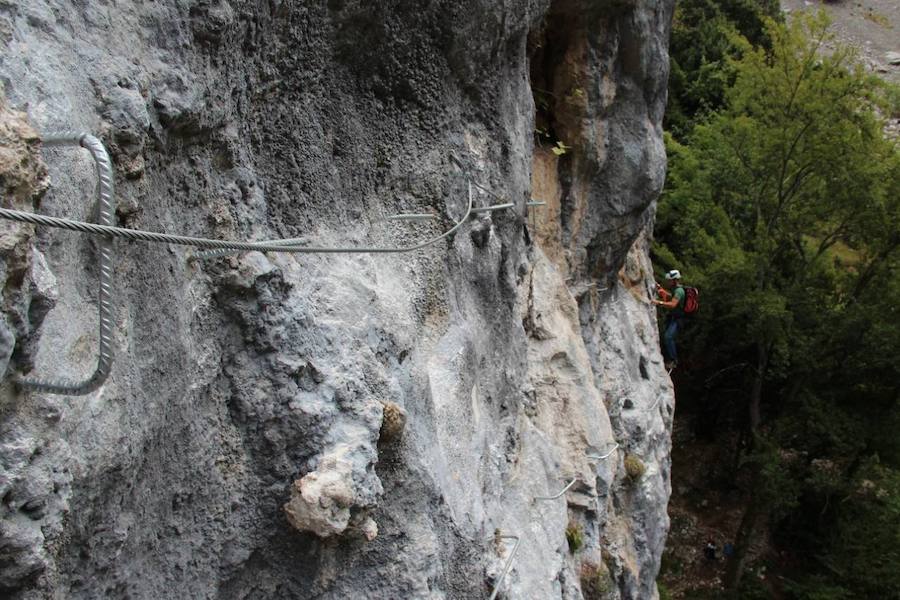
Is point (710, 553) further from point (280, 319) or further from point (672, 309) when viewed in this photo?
point (280, 319)

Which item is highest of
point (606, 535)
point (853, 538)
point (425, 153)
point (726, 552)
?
point (425, 153)

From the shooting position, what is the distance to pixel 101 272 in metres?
1.74

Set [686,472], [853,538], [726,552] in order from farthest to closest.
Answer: [686,472] → [726,552] → [853,538]

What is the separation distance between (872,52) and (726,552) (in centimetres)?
2052

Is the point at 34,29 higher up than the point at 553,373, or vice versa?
the point at 34,29

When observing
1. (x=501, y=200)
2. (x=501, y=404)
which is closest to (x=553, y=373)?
(x=501, y=404)

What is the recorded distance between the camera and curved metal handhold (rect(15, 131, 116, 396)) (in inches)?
65.5

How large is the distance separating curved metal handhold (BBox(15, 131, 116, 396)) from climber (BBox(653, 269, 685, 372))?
9.48m

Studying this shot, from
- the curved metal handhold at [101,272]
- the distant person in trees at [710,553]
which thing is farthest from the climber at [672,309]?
the curved metal handhold at [101,272]

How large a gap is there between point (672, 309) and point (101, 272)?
37.5 feet

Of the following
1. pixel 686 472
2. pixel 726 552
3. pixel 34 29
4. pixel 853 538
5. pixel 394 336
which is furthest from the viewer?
pixel 686 472

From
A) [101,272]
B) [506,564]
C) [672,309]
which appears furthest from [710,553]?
[101,272]

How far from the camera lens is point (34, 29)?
1877mm

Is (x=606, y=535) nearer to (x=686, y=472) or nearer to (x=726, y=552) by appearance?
(x=726, y=552)
